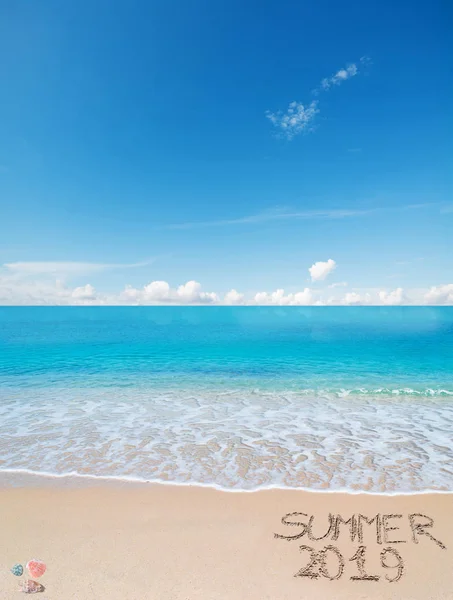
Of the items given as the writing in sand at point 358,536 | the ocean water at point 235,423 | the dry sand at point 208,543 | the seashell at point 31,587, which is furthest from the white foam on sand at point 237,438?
the seashell at point 31,587

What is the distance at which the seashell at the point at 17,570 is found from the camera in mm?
5837

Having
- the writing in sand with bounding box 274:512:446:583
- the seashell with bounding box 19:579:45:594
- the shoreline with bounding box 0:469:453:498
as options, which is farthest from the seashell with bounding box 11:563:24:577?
the writing in sand with bounding box 274:512:446:583

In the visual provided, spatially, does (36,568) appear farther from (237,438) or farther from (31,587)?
(237,438)

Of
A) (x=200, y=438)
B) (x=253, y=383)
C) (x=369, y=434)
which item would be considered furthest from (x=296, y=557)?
(x=253, y=383)

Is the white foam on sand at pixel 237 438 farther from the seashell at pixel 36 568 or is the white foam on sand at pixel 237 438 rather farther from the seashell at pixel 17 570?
the seashell at pixel 17 570

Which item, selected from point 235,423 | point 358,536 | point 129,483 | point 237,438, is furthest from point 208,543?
point 235,423

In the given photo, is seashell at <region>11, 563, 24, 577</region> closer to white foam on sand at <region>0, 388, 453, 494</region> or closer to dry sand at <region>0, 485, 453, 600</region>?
dry sand at <region>0, 485, 453, 600</region>

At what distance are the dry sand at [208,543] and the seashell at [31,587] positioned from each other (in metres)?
0.14

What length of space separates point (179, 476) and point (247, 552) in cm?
354

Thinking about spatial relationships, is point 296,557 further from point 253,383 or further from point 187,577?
point 253,383

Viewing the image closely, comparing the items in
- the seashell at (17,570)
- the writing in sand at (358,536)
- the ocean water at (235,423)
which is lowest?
the ocean water at (235,423)

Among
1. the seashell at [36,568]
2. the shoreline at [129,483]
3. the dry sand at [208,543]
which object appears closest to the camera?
the dry sand at [208,543]

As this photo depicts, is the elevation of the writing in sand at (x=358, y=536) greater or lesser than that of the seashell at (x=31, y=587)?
greater

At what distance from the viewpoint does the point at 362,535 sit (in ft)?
22.4
